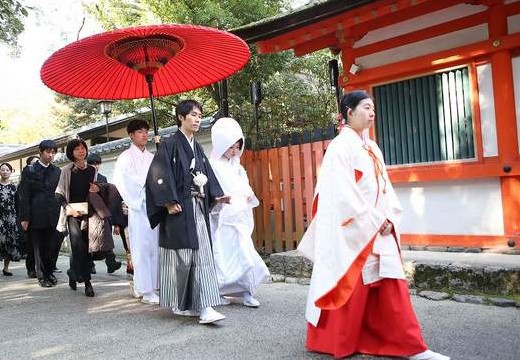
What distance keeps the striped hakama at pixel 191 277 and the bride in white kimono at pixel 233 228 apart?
28.5 inches

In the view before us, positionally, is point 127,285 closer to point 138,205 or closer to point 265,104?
point 138,205

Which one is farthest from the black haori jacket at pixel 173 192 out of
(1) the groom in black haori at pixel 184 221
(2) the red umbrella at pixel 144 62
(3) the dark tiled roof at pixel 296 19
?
(3) the dark tiled roof at pixel 296 19

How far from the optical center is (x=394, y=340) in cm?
337

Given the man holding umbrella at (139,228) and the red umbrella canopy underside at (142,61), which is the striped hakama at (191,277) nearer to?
the man holding umbrella at (139,228)

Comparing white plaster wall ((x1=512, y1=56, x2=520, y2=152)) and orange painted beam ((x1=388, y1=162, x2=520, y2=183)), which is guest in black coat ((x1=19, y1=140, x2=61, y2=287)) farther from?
white plaster wall ((x1=512, y1=56, x2=520, y2=152))

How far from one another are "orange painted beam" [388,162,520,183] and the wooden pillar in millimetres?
74

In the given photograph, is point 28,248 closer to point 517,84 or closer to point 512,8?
point 517,84

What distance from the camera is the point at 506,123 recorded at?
5.67 m

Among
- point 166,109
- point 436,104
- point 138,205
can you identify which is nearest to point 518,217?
point 436,104

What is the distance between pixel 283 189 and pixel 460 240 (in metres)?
2.69

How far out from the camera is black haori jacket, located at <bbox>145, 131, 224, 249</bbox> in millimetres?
4578

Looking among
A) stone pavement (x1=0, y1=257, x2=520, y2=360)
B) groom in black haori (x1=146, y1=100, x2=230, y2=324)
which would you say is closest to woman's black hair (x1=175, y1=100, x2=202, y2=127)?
groom in black haori (x1=146, y1=100, x2=230, y2=324)

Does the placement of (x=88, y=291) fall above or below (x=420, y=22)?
below

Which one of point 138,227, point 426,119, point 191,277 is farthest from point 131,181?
point 426,119
